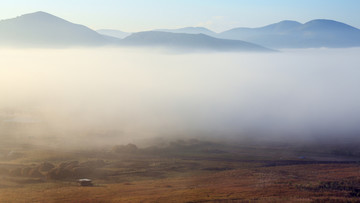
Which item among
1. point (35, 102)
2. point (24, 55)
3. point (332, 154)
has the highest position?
point (24, 55)

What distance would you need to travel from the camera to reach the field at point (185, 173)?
34500mm

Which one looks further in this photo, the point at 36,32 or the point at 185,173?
the point at 36,32

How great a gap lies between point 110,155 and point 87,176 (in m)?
10.7

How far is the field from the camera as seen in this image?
113 feet

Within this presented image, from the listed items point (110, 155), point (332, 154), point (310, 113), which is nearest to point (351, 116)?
point (310, 113)

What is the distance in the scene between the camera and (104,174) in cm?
4450

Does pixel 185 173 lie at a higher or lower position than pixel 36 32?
lower

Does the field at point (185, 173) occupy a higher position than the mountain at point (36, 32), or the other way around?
the mountain at point (36, 32)

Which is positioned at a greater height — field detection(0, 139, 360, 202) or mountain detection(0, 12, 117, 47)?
mountain detection(0, 12, 117, 47)

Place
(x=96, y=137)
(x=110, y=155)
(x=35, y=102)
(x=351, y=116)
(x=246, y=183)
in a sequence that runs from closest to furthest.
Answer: (x=246, y=183) < (x=110, y=155) < (x=96, y=137) < (x=351, y=116) < (x=35, y=102)

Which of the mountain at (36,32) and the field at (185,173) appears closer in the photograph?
the field at (185,173)

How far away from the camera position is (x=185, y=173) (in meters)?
45.5

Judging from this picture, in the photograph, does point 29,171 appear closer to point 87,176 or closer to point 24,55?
point 87,176

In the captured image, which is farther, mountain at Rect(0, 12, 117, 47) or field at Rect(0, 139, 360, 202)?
mountain at Rect(0, 12, 117, 47)
